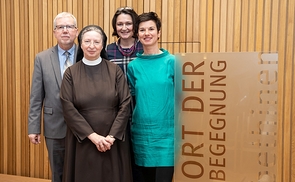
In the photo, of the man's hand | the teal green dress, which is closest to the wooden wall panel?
the teal green dress

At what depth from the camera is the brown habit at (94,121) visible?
7.48ft

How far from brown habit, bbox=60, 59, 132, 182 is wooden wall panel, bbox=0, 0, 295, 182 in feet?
5.30

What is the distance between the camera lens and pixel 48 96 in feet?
8.76

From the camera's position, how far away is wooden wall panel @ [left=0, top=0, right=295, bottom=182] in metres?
3.40

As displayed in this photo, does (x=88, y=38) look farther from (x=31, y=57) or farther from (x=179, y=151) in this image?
(x=31, y=57)

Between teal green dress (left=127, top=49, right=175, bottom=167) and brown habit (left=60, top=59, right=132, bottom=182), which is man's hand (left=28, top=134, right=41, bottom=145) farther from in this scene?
teal green dress (left=127, top=49, right=175, bottom=167)

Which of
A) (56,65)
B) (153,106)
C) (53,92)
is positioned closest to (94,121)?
(153,106)

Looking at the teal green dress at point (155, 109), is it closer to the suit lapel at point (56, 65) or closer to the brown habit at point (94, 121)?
the brown habit at point (94, 121)

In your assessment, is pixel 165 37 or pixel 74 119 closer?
pixel 74 119

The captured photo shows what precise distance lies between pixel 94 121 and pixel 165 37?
5.94ft

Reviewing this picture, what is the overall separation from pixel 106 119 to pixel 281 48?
80.1 inches

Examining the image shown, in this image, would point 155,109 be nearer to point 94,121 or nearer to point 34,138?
point 94,121

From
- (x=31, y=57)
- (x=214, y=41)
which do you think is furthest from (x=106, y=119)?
(x=31, y=57)

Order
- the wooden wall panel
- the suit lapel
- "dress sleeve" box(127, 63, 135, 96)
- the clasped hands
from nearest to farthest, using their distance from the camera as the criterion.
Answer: the clasped hands, "dress sleeve" box(127, 63, 135, 96), the suit lapel, the wooden wall panel
